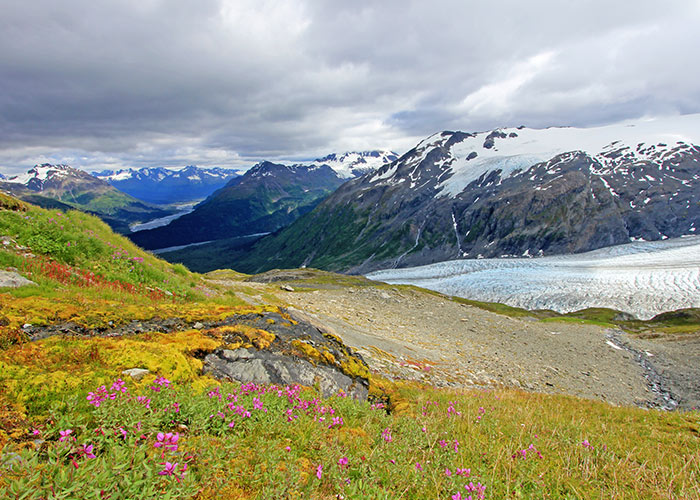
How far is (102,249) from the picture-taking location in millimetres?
13945

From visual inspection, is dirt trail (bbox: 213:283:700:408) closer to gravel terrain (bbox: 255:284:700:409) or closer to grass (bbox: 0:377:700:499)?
gravel terrain (bbox: 255:284:700:409)

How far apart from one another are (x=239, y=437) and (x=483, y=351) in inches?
950

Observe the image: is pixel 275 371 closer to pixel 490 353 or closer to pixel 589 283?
pixel 490 353

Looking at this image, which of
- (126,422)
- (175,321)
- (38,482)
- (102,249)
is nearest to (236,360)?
(175,321)

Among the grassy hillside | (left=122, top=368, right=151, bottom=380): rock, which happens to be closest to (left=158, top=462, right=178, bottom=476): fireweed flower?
the grassy hillside

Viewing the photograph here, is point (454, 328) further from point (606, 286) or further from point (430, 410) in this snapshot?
point (606, 286)

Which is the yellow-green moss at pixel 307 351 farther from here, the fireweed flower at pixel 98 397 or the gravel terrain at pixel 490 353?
the fireweed flower at pixel 98 397

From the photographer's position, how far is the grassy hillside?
3.21m

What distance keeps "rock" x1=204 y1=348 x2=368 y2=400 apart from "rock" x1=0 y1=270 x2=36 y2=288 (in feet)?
20.9

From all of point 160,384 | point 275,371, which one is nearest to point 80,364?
point 160,384

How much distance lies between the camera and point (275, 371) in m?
7.98

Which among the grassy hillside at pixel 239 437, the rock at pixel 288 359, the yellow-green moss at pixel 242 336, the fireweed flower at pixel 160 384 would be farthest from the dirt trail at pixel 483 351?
the fireweed flower at pixel 160 384

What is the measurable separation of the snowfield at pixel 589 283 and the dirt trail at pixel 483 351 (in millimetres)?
44836

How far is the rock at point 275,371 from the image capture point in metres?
7.40
